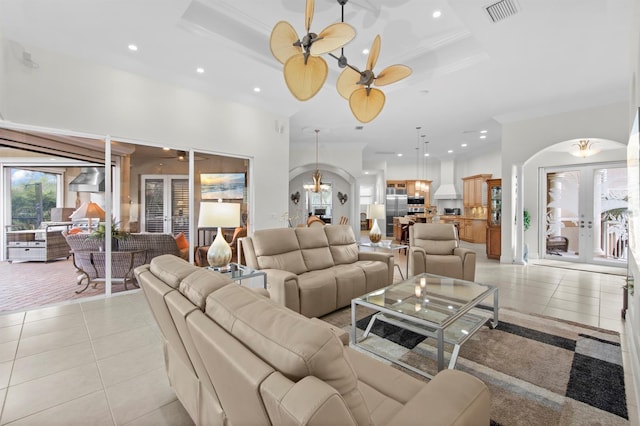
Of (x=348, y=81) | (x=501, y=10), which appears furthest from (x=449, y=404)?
(x=501, y=10)

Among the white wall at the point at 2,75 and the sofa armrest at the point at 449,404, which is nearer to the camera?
the sofa armrest at the point at 449,404

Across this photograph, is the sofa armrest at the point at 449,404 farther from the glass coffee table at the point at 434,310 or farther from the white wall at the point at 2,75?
the white wall at the point at 2,75

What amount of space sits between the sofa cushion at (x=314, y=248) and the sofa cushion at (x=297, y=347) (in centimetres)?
290

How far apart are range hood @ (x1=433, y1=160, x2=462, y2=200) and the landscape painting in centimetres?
868

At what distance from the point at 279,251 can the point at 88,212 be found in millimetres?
3083

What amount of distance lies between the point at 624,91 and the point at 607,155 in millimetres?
1631

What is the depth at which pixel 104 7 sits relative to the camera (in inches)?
120

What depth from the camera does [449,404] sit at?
3.48 ft

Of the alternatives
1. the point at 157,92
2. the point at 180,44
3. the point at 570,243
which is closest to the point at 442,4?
the point at 180,44

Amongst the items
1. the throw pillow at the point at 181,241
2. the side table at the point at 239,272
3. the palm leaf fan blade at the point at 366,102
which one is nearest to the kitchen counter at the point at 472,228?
the palm leaf fan blade at the point at 366,102

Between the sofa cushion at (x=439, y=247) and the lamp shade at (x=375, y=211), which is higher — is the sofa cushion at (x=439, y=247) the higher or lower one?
the lower one

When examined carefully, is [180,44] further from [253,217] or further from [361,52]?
[253,217]

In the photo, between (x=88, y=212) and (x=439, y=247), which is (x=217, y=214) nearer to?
(x=88, y=212)

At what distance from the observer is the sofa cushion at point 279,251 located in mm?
3561
